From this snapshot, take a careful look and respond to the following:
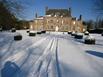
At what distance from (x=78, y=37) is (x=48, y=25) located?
200ft

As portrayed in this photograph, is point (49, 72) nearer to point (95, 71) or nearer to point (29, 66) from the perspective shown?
point (29, 66)

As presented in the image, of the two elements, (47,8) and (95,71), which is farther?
(47,8)

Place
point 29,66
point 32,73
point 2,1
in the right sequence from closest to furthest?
1. point 32,73
2. point 29,66
3. point 2,1

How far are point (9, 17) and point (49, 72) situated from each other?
1204cm

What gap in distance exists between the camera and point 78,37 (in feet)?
125

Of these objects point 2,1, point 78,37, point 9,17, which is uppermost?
point 2,1

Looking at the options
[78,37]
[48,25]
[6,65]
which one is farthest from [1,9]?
[48,25]

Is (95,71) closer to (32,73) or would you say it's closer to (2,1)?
(32,73)

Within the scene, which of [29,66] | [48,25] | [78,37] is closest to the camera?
[29,66]

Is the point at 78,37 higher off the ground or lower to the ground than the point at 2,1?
lower

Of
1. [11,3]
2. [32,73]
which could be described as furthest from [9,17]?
[32,73]

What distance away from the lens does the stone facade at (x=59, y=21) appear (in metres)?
97.5

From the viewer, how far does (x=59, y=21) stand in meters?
98.4

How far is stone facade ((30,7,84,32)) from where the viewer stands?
9750cm
